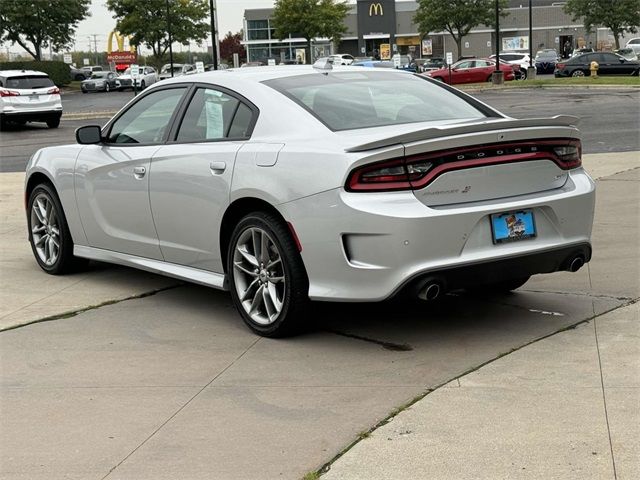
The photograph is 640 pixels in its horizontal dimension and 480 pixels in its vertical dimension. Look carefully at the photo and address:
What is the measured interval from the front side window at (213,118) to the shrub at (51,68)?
58.4 metres

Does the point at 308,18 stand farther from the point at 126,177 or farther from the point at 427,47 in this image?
the point at 126,177

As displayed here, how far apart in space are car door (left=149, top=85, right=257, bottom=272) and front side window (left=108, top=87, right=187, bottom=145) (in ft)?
0.69

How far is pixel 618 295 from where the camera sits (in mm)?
6363

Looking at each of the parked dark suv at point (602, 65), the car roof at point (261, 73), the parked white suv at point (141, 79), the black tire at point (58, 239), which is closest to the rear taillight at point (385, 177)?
the car roof at point (261, 73)

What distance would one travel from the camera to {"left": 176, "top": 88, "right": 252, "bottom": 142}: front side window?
6.00m

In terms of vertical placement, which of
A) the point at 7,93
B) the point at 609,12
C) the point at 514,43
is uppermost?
the point at 609,12

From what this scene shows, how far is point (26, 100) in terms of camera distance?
2903 centimetres

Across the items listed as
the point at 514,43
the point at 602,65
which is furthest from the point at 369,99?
the point at 514,43

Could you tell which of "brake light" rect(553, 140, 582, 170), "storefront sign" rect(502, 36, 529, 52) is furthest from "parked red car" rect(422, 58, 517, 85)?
"storefront sign" rect(502, 36, 529, 52)

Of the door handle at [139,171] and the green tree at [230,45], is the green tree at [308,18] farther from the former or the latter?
the door handle at [139,171]

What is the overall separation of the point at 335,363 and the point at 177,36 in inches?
2798

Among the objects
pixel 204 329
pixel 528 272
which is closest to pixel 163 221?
pixel 204 329

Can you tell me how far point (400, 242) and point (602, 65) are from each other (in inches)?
1773

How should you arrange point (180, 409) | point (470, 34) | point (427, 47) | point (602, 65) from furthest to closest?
point (470, 34), point (427, 47), point (602, 65), point (180, 409)
